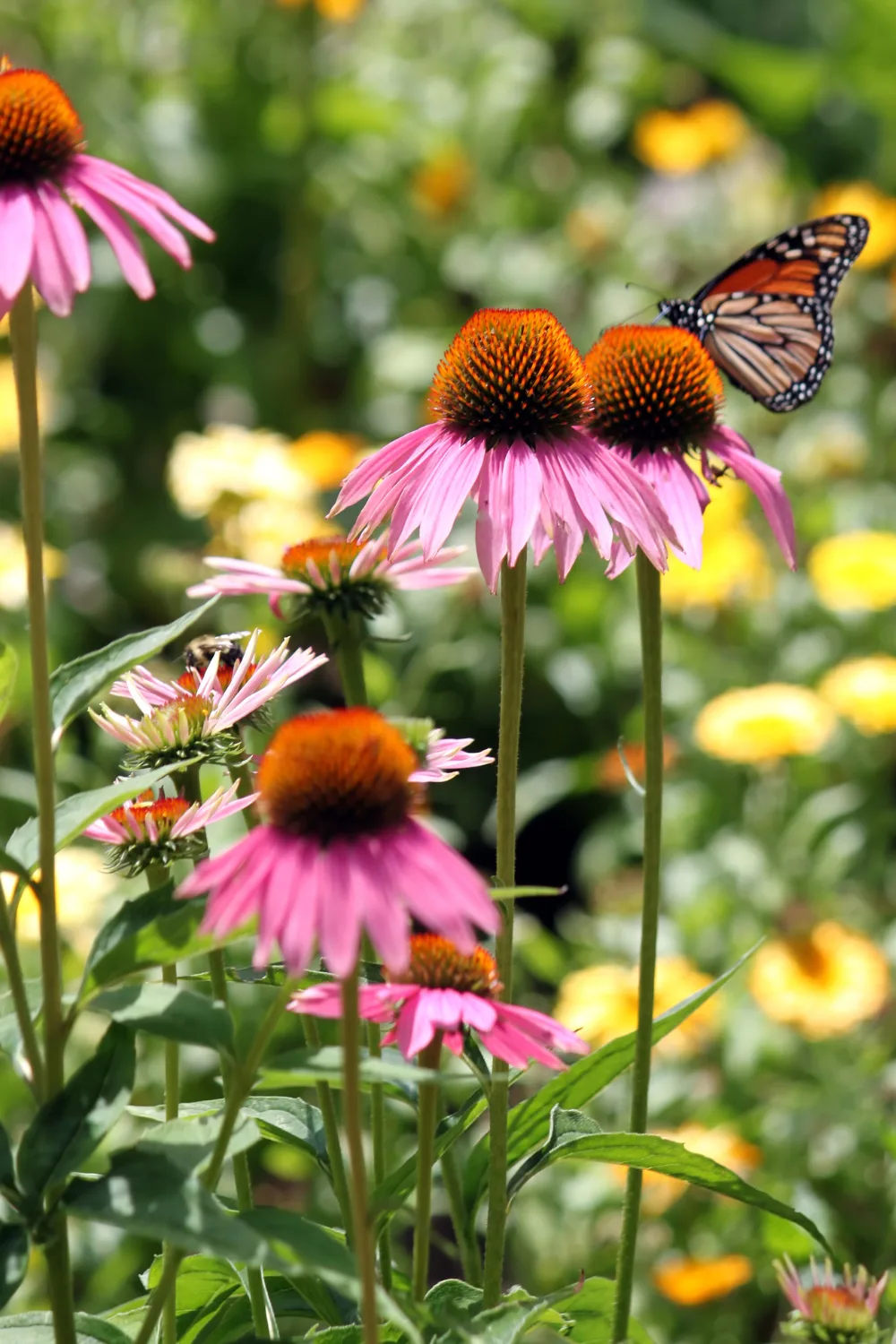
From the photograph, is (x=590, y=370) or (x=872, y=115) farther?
(x=872, y=115)

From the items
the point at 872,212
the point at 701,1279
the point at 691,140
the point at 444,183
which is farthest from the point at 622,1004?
the point at 691,140

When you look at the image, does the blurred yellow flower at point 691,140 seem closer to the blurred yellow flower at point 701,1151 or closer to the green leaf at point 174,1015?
the blurred yellow flower at point 701,1151

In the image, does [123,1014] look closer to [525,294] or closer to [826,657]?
[826,657]

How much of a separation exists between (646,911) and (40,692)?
33cm

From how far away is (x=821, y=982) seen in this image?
72.6 inches

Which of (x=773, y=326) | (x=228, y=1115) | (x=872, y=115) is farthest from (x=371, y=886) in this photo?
(x=872, y=115)

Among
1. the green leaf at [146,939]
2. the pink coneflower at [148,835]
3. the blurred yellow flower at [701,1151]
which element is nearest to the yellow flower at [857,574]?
the blurred yellow flower at [701,1151]

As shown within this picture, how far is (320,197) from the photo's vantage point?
3484 millimetres

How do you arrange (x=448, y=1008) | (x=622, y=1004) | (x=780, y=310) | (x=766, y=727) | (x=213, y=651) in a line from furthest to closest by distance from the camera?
(x=766, y=727) < (x=622, y=1004) < (x=780, y=310) < (x=213, y=651) < (x=448, y=1008)

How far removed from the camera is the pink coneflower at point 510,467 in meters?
0.76

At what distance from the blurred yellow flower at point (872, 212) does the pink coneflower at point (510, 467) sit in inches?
97.8

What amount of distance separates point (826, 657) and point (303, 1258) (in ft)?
7.10

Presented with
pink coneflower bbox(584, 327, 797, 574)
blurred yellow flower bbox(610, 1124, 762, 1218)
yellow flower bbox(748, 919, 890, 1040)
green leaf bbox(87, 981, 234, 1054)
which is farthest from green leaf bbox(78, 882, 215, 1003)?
yellow flower bbox(748, 919, 890, 1040)

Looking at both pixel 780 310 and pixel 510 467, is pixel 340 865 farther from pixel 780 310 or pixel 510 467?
→ pixel 780 310
